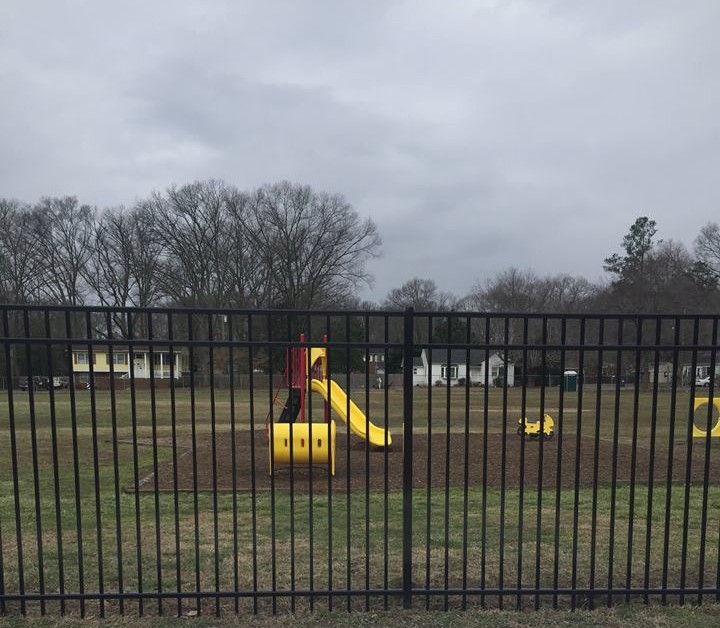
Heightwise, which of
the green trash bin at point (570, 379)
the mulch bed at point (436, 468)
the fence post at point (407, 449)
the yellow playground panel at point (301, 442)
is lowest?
the green trash bin at point (570, 379)

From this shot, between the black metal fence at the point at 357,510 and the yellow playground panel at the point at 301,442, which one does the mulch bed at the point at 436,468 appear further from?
the yellow playground panel at the point at 301,442

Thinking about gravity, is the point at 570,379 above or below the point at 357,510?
below

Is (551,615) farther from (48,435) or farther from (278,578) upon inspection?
(48,435)

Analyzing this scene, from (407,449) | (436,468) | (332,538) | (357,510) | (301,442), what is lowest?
(436,468)

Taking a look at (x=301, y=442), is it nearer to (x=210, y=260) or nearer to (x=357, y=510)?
(x=357, y=510)

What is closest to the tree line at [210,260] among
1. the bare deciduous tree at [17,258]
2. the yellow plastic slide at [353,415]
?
the bare deciduous tree at [17,258]

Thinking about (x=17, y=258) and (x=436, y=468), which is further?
(x=17, y=258)

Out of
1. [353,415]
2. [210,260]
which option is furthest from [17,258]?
[353,415]

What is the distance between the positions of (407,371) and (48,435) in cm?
1425

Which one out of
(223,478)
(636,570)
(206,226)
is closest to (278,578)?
(636,570)

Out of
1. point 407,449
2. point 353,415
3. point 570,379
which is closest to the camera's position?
point 407,449

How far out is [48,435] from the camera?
14812 mm

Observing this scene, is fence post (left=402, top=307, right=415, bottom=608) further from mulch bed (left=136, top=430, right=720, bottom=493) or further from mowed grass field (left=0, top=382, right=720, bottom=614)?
mulch bed (left=136, top=430, right=720, bottom=493)

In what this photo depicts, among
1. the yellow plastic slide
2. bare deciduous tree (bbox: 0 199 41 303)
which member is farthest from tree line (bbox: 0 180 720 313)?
the yellow plastic slide
